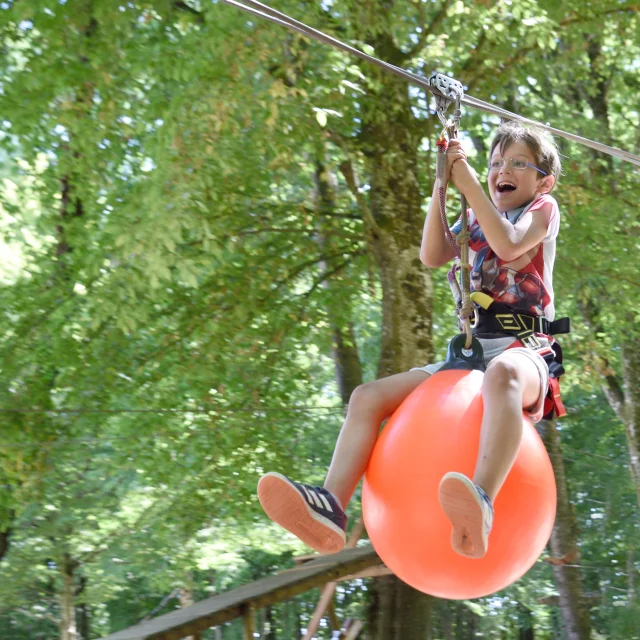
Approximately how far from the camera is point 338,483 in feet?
10.6

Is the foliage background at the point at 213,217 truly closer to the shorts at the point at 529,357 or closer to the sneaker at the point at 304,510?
the shorts at the point at 529,357

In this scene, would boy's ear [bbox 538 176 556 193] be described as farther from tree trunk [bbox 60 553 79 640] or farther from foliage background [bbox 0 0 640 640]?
tree trunk [bbox 60 553 79 640]

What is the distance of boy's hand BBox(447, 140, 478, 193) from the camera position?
10.5 feet

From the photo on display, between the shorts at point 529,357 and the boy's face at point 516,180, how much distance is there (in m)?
0.50

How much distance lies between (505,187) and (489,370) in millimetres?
790

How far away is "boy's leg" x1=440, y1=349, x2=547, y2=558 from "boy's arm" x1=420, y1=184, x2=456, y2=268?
59 centimetres

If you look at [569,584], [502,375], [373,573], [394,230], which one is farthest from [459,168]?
[569,584]

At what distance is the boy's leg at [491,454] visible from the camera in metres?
2.69

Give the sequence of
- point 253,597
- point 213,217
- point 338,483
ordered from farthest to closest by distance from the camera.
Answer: point 213,217
point 253,597
point 338,483

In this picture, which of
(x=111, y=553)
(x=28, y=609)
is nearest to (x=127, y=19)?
(x=111, y=553)

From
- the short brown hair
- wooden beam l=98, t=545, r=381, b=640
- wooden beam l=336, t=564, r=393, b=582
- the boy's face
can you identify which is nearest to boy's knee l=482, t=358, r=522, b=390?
the boy's face

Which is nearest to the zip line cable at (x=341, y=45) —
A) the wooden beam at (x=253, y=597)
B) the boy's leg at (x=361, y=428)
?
the boy's leg at (x=361, y=428)

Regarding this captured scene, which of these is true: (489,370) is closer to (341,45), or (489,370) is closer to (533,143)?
(533,143)

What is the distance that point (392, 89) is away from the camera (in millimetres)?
7559
